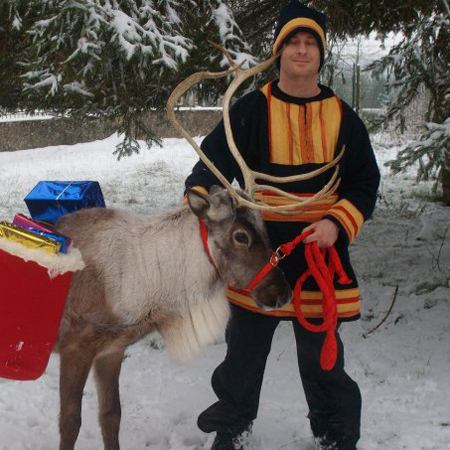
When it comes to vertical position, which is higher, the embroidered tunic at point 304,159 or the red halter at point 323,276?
the embroidered tunic at point 304,159

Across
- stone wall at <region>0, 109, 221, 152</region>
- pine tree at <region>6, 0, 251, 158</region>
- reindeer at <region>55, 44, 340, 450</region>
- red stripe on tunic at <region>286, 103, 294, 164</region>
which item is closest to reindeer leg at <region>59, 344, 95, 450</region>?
reindeer at <region>55, 44, 340, 450</region>

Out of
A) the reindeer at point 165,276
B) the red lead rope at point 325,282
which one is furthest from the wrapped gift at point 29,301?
the red lead rope at point 325,282

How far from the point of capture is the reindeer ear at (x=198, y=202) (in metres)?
2.58

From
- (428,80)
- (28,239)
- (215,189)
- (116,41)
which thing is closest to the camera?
(28,239)

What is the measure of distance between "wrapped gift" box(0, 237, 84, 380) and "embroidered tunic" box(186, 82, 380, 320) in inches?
29.5

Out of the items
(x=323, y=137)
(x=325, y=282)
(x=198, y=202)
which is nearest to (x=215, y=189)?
(x=198, y=202)

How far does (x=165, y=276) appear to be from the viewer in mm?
2701

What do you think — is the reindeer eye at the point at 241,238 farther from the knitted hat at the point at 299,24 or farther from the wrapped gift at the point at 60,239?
the knitted hat at the point at 299,24

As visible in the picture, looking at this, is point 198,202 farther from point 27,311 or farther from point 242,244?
point 27,311

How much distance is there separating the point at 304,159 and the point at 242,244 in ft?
1.58

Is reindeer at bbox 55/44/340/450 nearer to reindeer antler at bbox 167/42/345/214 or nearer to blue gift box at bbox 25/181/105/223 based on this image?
reindeer antler at bbox 167/42/345/214

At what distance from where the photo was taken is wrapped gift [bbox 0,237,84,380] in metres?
2.54

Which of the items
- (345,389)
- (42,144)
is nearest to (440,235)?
(345,389)

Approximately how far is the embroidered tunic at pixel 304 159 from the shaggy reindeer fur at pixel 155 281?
0.16 meters
